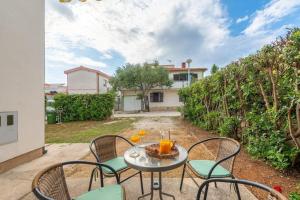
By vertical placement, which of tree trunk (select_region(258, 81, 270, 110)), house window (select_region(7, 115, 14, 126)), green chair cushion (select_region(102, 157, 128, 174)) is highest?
tree trunk (select_region(258, 81, 270, 110))

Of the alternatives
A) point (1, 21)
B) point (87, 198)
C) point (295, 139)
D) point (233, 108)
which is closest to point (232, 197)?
point (295, 139)

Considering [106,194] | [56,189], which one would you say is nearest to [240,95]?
[106,194]

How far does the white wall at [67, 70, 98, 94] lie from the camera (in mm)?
23906

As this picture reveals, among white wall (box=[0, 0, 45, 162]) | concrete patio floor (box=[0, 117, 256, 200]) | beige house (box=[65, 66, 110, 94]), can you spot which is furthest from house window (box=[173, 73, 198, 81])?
concrete patio floor (box=[0, 117, 256, 200])

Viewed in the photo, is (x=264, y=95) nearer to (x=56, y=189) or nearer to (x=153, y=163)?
(x=153, y=163)

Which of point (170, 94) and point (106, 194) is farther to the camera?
point (170, 94)

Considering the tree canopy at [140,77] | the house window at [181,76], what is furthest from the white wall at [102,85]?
the house window at [181,76]

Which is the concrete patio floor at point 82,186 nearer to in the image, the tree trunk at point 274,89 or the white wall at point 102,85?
the tree trunk at point 274,89

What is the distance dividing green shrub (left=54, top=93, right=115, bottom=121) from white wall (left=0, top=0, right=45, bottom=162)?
840cm

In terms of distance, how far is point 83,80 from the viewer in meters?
24.0

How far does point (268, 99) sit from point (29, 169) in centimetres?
531

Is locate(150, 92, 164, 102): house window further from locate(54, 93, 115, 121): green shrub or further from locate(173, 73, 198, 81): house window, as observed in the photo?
locate(54, 93, 115, 121): green shrub

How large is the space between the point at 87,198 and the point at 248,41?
944 centimetres

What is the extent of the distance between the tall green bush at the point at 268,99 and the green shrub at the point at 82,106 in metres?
9.86
